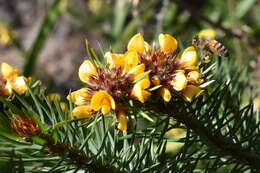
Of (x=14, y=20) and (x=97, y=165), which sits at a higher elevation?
(x=14, y=20)

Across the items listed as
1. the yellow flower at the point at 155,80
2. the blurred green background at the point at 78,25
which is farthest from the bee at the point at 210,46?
the blurred green background at the point at 78,25

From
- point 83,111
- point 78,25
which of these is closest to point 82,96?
point 83,111

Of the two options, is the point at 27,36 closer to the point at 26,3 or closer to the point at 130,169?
the point at 26,3

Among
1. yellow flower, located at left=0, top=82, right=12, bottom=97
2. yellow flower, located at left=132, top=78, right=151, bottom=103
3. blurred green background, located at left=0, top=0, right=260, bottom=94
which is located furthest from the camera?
blurred green background, located at left=0, top=0, right=260, bottom=94

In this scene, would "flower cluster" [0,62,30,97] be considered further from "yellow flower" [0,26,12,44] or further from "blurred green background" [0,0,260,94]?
"yellow flower" [0,26,12,44]

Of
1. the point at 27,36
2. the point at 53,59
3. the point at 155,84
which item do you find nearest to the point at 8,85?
the point at 155,84

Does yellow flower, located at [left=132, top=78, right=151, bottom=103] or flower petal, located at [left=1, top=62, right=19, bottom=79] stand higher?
flower petal, located at [left=1, top=62, right=19, bottom=79]

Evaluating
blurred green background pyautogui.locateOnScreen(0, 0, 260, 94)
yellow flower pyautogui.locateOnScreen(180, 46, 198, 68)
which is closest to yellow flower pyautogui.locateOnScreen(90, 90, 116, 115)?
yellow flower pyautogui.locateOnScreen(180, 46, 198, 68)

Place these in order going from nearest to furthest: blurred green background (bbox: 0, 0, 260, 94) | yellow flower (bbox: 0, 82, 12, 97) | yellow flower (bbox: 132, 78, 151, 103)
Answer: yellow flower (bbox: 132, 78, 151, 103), yellow flower (bbox: 0, 82, 12, 97), blurred green background (bbox: 0, 0, 260, 94)
